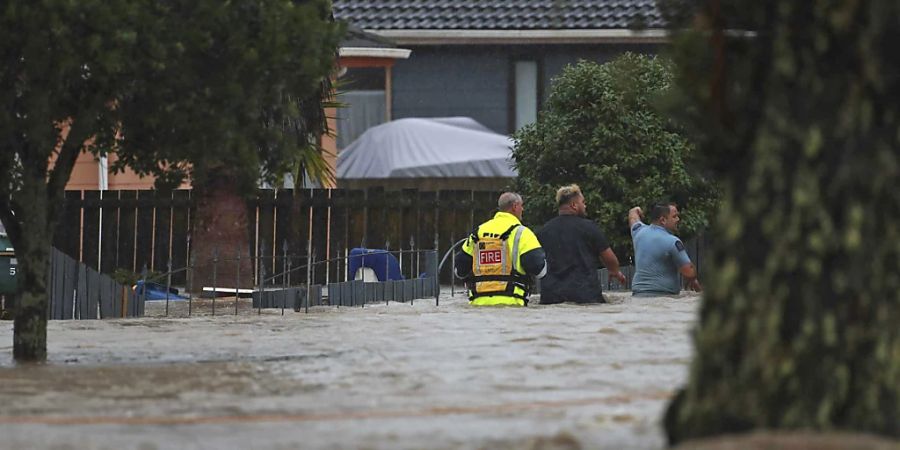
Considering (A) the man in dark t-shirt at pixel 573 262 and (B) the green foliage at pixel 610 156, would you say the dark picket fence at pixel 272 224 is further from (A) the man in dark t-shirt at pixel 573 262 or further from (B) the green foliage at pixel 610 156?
(A) the man in dark t-shirt at pixel 573 262

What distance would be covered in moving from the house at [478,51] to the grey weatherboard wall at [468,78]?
0.06 ft

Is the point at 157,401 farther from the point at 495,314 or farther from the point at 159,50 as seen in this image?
the point at 495,314

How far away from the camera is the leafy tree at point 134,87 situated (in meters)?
11.1

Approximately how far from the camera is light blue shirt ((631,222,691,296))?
19781mm

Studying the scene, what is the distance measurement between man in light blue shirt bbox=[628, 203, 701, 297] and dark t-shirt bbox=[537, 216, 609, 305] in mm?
698

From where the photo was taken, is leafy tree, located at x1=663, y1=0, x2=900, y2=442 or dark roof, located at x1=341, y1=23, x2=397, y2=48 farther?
dark roof, located at x1=341, y1=23, x2=397, y2=48

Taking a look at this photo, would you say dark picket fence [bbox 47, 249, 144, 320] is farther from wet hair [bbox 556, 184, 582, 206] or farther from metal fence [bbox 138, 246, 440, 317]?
wet hair [bbox 556, 184, 582, 206]

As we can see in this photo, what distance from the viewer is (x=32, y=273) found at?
12062mm

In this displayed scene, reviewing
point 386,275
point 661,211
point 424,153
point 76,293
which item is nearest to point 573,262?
point 661,211

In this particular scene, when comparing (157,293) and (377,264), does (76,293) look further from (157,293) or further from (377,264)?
(377,264)

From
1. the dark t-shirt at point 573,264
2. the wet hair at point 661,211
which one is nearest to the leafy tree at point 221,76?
the dark t-shirt at point 573,264

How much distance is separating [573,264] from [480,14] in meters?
16.3

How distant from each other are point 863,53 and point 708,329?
1.03m

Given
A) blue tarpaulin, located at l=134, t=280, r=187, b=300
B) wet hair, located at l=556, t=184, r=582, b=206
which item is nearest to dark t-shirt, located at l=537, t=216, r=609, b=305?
wet hair, located at l=556, t=184, r=582, b=206
